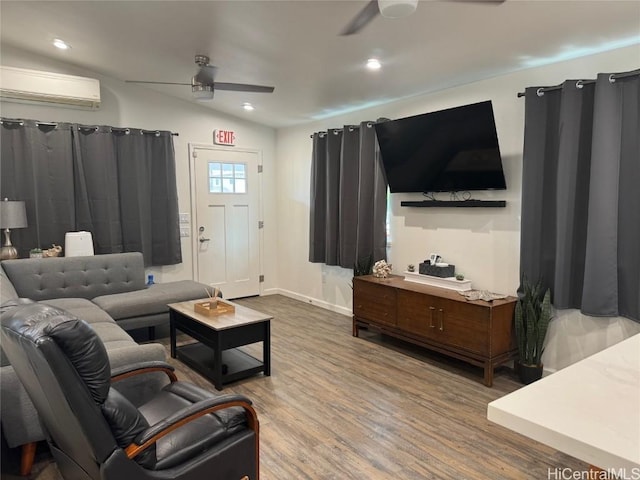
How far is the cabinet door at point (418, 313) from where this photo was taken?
3641 millimetres

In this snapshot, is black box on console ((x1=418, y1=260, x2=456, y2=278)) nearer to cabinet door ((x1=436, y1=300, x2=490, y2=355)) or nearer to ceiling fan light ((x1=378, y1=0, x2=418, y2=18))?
cabinet door ((x1=436, y1=300, x2=490, y2=355))

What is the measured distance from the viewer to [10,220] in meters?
4.02

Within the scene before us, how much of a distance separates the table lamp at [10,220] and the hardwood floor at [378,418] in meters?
2.10

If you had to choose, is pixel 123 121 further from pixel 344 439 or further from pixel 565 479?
pixel 565 479

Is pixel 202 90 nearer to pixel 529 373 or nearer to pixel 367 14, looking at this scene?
pixel 367 14

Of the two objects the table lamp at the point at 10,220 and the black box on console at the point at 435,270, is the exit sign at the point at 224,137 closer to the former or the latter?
the table lamp at the point at 10,220

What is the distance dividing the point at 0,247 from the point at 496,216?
478 cm

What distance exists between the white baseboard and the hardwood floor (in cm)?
109

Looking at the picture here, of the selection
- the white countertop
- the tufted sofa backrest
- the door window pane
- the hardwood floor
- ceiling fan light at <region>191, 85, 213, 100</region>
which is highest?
ceiling fan light at <region>191, 85, 213, 100</region>

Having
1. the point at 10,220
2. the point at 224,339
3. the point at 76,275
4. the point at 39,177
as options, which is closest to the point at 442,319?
the point at 224,339

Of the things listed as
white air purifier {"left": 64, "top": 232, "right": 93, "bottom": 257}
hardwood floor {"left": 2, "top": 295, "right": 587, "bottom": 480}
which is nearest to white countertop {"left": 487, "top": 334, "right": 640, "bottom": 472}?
hardwood floor {"left": 2, "top": 295, "right": 587, "bottom": 480}

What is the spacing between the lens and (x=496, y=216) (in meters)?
3.70

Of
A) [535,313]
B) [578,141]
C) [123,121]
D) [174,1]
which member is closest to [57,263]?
[123,121]

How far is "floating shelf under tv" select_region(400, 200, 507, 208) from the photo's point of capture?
→ 363 centimetres
